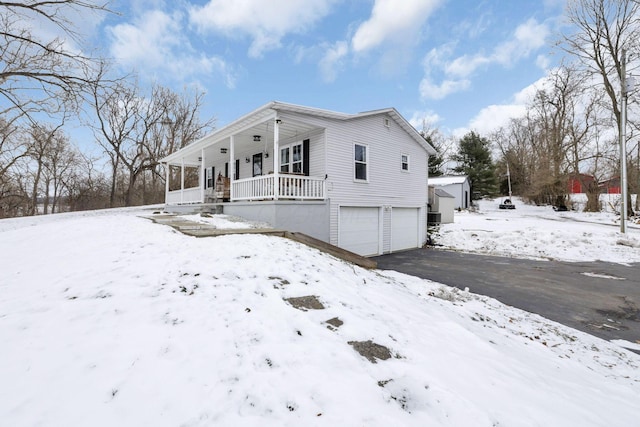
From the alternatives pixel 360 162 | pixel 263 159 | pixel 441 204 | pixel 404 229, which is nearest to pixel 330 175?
pixel 360 162

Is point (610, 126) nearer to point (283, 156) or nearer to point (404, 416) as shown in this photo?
point (283, 156)

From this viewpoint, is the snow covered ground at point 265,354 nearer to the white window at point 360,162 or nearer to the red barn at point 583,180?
the white window at point 360,162

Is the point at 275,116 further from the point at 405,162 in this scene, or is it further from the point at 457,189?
the point at 457,189

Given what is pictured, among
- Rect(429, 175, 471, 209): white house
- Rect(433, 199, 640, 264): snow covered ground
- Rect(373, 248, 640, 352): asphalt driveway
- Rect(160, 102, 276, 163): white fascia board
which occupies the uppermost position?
Rect(160, 102, 276, 163): white fascia board

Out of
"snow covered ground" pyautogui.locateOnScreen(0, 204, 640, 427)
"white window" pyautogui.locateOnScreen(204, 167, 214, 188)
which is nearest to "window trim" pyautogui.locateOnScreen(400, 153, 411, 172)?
"snow covered ground" pyautogui.locateOnScreen(0, 204, 640, 427)

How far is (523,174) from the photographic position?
33.7 m

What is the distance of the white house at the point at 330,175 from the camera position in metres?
8.76

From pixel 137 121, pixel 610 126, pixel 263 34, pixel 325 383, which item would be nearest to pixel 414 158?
pixel 263 34

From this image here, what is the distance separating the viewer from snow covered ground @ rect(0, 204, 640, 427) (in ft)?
5.82

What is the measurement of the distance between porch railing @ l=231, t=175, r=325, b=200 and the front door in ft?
11.0

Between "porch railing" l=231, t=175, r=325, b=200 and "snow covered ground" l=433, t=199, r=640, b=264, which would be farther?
"snow covered ground" l=433, t=199, r=640, b=264

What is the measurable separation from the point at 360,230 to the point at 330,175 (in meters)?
2.55

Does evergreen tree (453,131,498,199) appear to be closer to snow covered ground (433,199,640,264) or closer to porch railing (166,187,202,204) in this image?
snow covered ground (433,199,640,264)

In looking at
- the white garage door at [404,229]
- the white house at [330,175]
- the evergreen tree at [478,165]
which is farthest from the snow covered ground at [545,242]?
the evergreen tree at [478,165]
